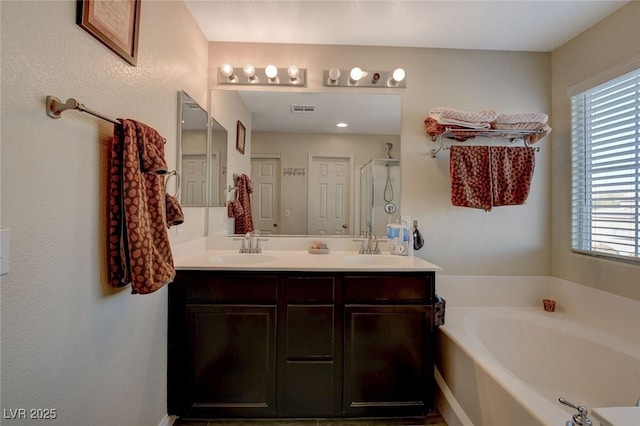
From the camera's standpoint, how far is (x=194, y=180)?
2014mm

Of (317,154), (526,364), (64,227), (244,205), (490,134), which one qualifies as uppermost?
(490,134)

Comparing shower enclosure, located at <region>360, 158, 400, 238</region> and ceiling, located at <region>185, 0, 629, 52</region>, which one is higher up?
ceiling, located at <region>185, 0, 629, 52</region>

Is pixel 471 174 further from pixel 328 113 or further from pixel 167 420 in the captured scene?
pixel 167 420

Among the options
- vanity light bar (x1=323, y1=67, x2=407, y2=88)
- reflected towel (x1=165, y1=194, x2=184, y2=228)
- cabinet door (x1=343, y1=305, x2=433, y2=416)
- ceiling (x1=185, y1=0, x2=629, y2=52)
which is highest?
ceiling (x1=185, y1=0, x2=629, y2=52)

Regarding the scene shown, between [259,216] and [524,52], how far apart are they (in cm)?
244

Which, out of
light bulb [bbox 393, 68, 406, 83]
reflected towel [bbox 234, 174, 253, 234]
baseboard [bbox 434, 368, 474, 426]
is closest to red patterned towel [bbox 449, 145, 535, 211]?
light bulb [bbox 393, 68, 406, 83]

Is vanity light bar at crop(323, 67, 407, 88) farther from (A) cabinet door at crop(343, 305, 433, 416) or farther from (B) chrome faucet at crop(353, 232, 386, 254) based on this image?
(A) cabinet door at crop(343, 305, 433, 416)

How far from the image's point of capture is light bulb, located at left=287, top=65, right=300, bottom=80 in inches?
87.4

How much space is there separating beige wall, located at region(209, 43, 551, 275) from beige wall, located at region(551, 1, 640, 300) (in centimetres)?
7

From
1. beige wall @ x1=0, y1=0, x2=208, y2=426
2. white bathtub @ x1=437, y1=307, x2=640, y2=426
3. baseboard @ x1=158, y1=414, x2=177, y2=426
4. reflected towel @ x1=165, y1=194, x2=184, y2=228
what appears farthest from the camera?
baseboard @ x1=158, y1=414, x2=177, y2=426

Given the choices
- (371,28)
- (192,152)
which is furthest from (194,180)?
(371,28)

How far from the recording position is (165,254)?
135 centimetres

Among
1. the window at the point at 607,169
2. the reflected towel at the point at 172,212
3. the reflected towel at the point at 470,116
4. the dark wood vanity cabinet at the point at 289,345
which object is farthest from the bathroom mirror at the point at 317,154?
the window at the point at 607,169

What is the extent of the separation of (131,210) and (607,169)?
270cm
